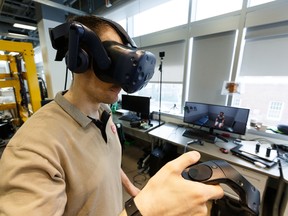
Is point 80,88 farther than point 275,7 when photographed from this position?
No

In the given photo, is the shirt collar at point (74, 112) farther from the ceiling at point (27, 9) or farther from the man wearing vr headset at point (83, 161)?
the ceiling at point (27, 9)

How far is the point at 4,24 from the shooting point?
4605 millimetres

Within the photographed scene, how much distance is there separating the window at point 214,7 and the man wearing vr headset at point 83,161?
7.36 ft

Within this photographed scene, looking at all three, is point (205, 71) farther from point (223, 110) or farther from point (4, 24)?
point (4, 24)

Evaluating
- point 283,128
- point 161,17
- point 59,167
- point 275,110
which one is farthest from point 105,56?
point 161,17

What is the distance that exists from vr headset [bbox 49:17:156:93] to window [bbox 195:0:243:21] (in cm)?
224

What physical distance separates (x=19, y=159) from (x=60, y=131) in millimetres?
146

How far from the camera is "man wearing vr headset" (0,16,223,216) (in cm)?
29

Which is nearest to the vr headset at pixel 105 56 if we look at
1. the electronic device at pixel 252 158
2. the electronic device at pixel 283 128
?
the electronic device at pixel 252 158

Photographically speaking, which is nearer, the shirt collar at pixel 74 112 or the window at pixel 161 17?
the shirt collar at pixel 74 112

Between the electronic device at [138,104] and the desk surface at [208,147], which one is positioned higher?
the electronic device at [138,104]

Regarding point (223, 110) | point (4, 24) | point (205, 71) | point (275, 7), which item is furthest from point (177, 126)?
point (4, 24)

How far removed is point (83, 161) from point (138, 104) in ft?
7.61

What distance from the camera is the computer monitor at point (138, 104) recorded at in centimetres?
273
